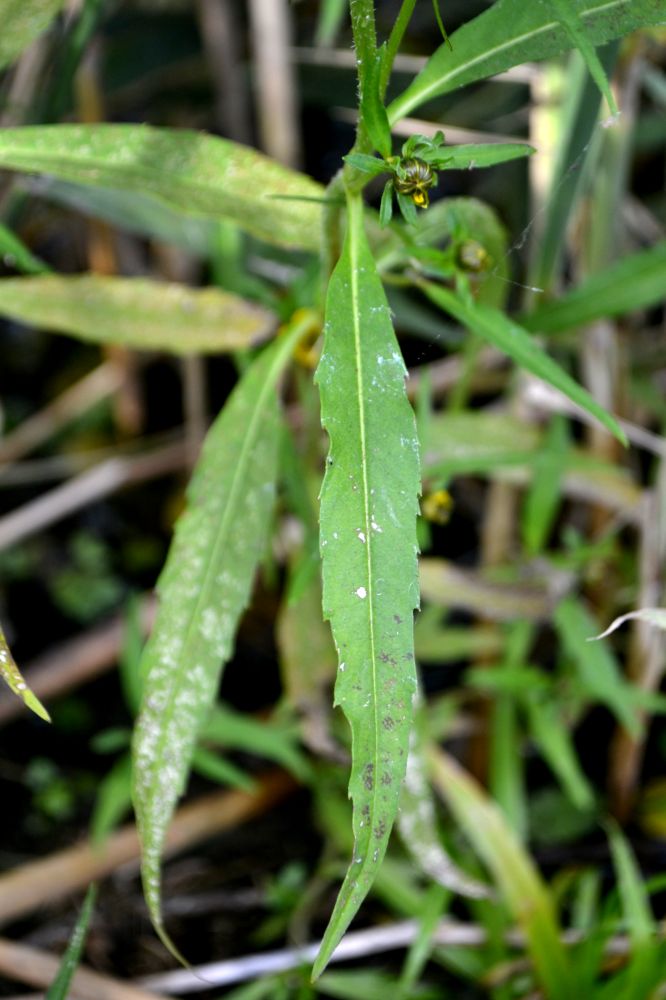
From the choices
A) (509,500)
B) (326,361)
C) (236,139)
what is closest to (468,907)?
(509,500)

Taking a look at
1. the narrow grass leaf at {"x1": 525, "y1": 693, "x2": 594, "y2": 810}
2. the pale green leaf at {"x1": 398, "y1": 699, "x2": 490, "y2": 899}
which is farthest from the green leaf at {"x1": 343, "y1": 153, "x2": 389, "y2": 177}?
the narrow grass leaf at {"x1": 525, "y1": 693, "x2": 594, "y2": 810}

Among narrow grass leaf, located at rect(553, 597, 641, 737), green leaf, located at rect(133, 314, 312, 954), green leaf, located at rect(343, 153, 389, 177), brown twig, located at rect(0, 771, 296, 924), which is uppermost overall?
green leaf, located at rect(343, 153, 389, 177)

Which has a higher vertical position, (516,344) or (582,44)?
(582,44)

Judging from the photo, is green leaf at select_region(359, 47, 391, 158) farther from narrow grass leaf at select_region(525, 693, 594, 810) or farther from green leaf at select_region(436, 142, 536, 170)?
narrow grass leaf at select_region(525, 693, 594, 810)

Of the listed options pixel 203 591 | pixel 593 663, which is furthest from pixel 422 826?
pixel 203 591

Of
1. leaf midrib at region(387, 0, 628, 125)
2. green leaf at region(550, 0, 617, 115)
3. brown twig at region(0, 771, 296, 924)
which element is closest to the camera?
green leaf at region(550, 0, 617, 115)

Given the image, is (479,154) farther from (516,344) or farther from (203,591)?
(203,591)

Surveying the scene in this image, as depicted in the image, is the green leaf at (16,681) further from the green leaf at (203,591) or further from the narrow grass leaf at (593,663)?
the narrow grass leaf at (593,663)
